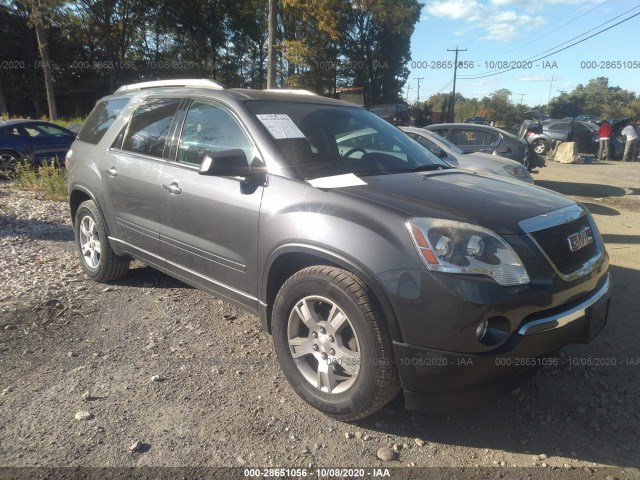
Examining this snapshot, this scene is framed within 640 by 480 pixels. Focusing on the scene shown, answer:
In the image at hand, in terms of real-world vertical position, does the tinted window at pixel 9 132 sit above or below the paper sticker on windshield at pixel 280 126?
below

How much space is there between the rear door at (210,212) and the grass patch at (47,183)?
20.0 ft

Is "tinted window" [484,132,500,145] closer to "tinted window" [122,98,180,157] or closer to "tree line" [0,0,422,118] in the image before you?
"tinted window" [122,98,180,157]

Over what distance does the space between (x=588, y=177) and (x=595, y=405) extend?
43.6 feet

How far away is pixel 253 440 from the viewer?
2.48m

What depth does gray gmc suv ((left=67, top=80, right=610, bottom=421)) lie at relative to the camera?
2227mm

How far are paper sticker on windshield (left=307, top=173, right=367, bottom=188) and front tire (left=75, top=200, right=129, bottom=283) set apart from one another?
8.29 feet

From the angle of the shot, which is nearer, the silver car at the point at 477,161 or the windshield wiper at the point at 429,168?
the windshield wiper at the point at 429,168

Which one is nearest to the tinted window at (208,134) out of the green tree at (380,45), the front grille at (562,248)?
the front grille at (562,248)

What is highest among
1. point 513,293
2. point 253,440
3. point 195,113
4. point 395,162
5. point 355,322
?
point 195,113

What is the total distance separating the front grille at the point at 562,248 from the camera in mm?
2436

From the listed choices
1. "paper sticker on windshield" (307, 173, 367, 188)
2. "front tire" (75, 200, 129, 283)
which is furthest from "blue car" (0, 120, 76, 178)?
"paper sticker on windshield" (307, 173, 367, 188)

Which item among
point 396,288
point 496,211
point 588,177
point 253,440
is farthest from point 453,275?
point 588,177

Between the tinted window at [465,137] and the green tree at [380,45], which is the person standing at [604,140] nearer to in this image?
the tinted window at [465,137]

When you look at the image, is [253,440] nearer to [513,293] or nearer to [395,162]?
[513,293]
